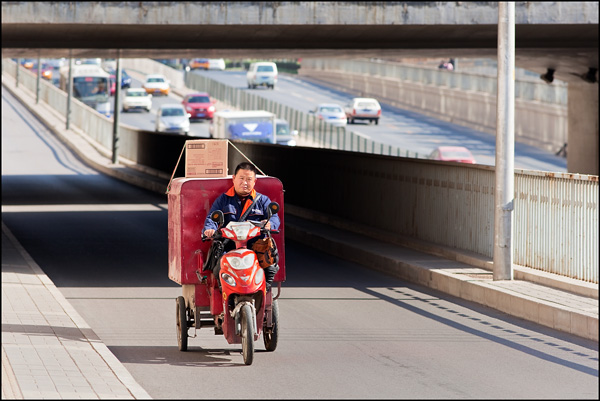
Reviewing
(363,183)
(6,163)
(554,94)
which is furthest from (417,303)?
(554,94)

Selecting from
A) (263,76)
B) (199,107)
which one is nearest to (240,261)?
(199,107)

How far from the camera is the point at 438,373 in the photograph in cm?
907

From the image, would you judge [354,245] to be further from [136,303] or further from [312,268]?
[136,303]

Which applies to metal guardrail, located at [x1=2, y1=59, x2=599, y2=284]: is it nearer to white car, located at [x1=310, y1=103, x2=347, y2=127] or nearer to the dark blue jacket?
the dark blue jacket

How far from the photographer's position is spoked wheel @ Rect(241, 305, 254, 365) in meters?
9.15

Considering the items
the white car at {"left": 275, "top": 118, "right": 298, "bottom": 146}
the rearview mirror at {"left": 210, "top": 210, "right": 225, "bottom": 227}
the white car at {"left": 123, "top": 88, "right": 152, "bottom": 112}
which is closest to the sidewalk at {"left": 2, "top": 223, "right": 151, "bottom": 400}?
the rearview mirror at {"left": 210, "top": 210, "right": 225, "bottom": 227}

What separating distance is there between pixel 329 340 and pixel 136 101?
79.0m

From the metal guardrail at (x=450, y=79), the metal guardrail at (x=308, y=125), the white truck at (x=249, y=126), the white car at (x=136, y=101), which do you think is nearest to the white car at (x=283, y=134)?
the white truck at (x=249, y=126)

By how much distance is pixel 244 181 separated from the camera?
30.9 ft

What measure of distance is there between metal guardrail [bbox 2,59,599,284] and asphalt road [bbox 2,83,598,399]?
140cm

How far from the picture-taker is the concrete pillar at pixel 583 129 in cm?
3622

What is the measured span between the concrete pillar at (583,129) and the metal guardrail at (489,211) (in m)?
17.1

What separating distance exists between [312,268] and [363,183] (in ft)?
15.5

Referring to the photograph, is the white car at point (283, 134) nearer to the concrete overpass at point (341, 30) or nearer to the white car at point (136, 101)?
the concrete overpass at point (341, 30)
